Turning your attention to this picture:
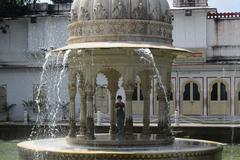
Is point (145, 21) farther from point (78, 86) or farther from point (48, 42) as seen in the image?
point (48, 42)

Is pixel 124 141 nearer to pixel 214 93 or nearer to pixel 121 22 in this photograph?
pixel 121 22

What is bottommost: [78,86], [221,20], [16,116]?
[16,116]

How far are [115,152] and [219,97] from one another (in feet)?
67.0

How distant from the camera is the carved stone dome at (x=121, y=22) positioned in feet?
37.6

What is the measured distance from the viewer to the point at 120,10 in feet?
37.9

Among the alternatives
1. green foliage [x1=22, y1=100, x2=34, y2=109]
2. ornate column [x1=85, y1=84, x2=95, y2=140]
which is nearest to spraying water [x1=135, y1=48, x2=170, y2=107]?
ornate column [x1=85, y1=84, x2=95, y2=140]

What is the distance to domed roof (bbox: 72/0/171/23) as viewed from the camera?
1155 cm

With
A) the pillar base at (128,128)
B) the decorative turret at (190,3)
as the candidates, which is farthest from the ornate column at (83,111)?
the decorative turret at (190,3)

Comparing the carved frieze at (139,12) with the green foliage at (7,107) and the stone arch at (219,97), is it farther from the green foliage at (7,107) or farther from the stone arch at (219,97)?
the green foliage at (7,107)

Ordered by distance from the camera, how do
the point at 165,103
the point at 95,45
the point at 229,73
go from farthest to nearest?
the point at 229,73 → the point at 165,103 → the point at 95,45

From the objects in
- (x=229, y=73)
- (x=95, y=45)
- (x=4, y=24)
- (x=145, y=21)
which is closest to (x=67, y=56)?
(x=95, y=45)

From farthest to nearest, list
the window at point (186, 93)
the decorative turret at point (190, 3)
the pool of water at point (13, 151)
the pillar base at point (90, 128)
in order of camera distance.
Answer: the decorative turret at point (190, 3) < the window at point (186, 93) < the pool of water at point (13, 151) < the pillar base at point (90, 128)

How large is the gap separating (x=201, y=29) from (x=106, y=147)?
816 inches

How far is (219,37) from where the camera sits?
31.2 metres
